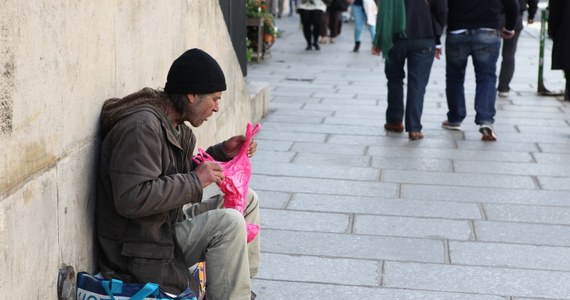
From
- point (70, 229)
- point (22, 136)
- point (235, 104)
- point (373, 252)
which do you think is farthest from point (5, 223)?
point (235, 104)

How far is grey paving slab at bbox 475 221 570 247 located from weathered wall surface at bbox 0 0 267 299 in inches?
90.0

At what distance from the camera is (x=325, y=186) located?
6391 millimetres

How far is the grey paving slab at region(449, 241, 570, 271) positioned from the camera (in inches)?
186

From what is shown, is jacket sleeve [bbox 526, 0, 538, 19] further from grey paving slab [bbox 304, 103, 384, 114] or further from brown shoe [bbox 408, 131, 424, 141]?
brown shoe [bbox 408, 131, 424, 141]

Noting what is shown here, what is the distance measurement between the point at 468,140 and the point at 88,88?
5283 millimetres

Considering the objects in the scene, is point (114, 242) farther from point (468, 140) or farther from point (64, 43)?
point (468, 140)

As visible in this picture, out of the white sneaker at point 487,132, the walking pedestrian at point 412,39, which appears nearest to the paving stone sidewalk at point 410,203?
the white sneaker at point 487,132

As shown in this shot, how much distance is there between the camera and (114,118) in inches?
137

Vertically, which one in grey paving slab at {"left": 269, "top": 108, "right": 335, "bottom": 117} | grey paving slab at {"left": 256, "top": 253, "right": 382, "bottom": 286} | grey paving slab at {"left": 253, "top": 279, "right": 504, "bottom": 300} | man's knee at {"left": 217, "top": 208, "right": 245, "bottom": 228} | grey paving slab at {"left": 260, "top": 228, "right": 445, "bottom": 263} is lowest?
grey paving slab at {"left": 269, "top": 108, "right": 335, "bottom": 117}

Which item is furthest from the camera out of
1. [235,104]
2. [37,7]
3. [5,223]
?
[235,104]

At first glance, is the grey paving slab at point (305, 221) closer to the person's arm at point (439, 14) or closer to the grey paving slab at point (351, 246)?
the grey paving slab at point (351, 246)

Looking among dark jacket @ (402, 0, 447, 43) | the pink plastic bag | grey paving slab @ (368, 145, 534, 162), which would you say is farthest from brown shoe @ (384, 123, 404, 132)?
the pink plastic bag

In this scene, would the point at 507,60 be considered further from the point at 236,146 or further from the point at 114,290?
the point at 114,290

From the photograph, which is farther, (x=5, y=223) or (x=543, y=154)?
Result: (x=543, y=154)
